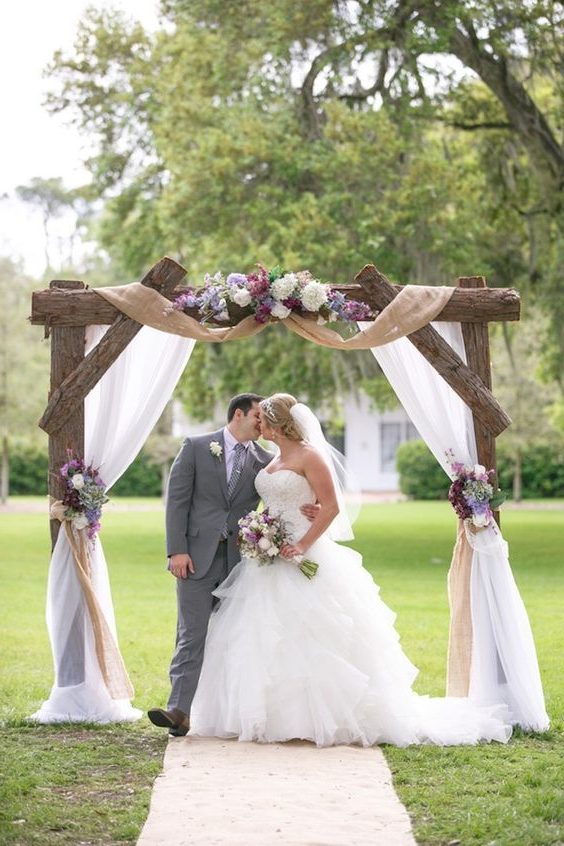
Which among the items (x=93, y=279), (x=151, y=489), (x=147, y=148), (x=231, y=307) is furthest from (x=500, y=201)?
(x=93, y=279)

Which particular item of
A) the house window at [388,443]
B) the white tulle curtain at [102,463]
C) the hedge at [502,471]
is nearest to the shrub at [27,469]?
the hedge at [502,471]

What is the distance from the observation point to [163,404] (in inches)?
325

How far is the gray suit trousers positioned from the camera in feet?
25.3

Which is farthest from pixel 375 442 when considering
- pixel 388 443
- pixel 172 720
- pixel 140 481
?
pixel 172 720

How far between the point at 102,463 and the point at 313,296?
1739mm

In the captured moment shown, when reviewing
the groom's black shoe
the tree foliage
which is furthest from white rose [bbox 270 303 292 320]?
the tree foliage

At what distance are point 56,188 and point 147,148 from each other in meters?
37.3

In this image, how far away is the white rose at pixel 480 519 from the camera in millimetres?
8109

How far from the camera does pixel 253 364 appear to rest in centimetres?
2084

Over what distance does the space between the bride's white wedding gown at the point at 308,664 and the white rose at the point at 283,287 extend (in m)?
1.10

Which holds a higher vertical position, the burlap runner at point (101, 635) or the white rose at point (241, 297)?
the white rose at point (241, 297)

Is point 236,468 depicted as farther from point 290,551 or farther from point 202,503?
point 290,551

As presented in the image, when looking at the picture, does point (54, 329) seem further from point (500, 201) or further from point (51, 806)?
point (500, 201)

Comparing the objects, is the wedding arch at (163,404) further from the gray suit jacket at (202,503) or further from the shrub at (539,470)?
the shrub at (539,470)
